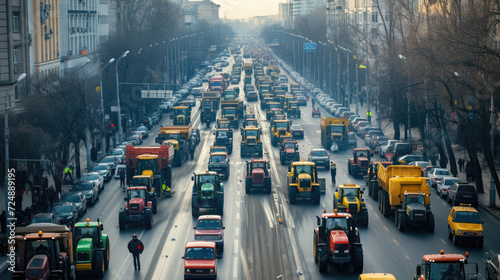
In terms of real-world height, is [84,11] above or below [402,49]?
above

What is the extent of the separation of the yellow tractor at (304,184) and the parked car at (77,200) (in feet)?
39.9

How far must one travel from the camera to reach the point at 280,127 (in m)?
77.9

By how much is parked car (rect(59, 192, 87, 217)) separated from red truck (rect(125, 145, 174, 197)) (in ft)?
10.9

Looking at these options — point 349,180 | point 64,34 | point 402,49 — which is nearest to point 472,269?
point 349,180

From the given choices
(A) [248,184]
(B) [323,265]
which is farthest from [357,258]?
(A) [248,184]

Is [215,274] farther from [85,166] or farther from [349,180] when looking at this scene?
[85,166]

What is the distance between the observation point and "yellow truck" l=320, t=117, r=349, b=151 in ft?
240

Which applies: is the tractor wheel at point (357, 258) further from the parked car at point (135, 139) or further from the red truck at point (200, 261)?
the parked car at point (135, 139)

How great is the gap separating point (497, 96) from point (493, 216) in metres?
8.06

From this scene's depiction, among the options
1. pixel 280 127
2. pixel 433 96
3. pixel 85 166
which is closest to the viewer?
pixel 433 96

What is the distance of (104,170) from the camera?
60.2 metres

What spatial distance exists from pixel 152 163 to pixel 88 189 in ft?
14.2

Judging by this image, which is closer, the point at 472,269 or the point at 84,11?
the point at 472,269

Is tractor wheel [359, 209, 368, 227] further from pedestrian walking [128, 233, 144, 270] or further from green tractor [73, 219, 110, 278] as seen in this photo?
green tractor [73, 219, 110, 278]
